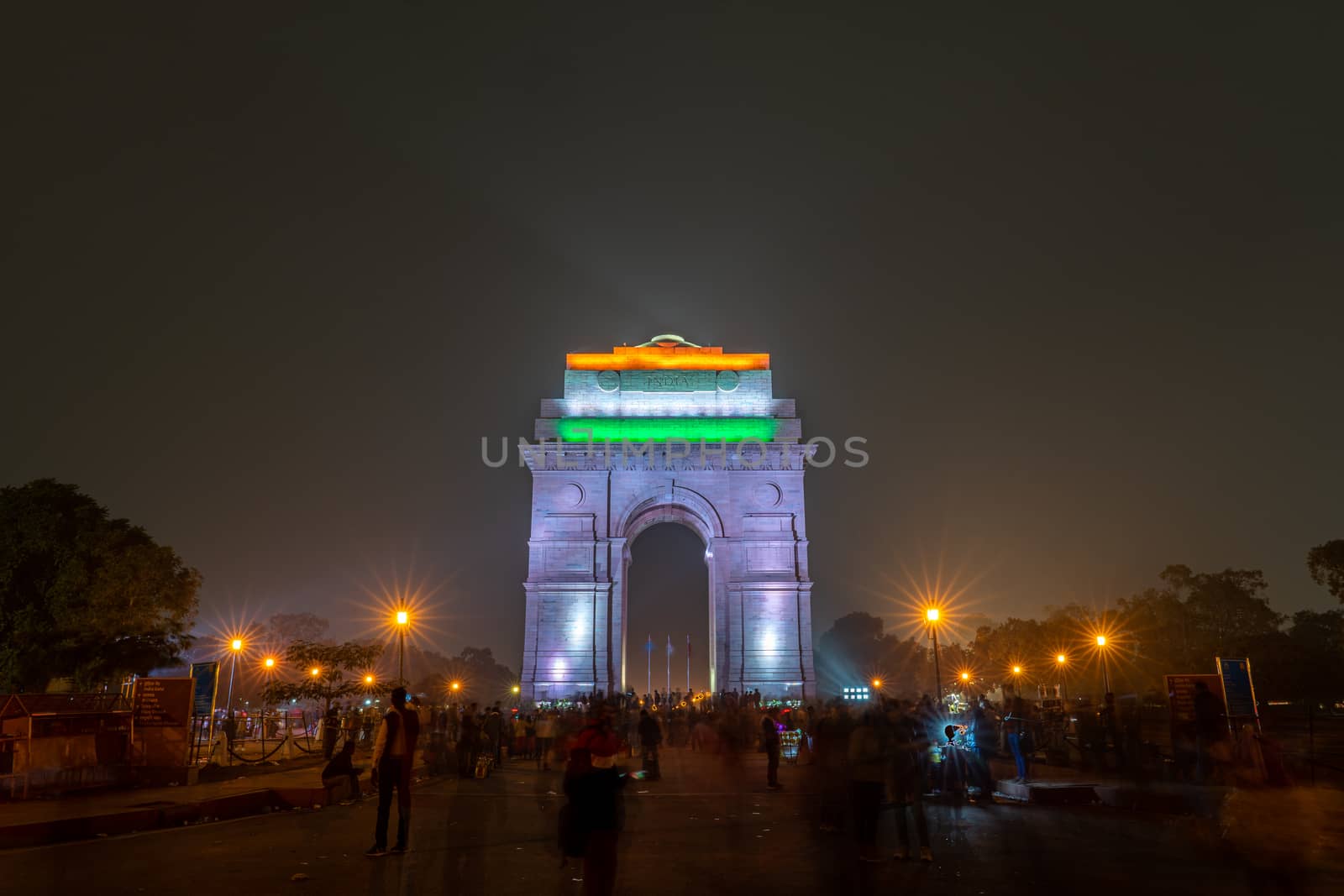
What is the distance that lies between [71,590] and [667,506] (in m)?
26.8

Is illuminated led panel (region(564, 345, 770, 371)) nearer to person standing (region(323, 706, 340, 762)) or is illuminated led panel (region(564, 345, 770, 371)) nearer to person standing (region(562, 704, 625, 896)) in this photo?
person standing (region(323, 706, 340, 762))

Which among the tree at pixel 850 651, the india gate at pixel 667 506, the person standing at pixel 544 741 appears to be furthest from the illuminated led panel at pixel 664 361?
the tree at pixel 850 651

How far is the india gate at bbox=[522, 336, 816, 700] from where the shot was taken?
146ft

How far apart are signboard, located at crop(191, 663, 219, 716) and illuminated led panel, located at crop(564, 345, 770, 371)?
31.5 m

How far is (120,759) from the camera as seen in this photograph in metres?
16.4

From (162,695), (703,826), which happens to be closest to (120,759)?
(162,695)

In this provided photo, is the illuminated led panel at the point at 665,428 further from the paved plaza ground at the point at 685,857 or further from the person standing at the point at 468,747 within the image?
the paved plaza ground at the point at 685,857

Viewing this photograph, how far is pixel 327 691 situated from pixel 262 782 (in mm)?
9719

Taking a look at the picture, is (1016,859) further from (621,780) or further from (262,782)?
(262,782)

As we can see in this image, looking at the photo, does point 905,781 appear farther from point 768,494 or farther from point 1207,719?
point 768,494

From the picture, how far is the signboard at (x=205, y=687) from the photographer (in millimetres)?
19156

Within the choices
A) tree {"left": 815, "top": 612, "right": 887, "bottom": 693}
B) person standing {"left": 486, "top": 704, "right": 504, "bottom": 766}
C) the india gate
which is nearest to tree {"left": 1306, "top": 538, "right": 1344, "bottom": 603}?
the india gate

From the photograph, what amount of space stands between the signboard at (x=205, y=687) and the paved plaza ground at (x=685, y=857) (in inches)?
259

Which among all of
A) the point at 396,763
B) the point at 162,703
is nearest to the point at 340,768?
the point at 162,703
